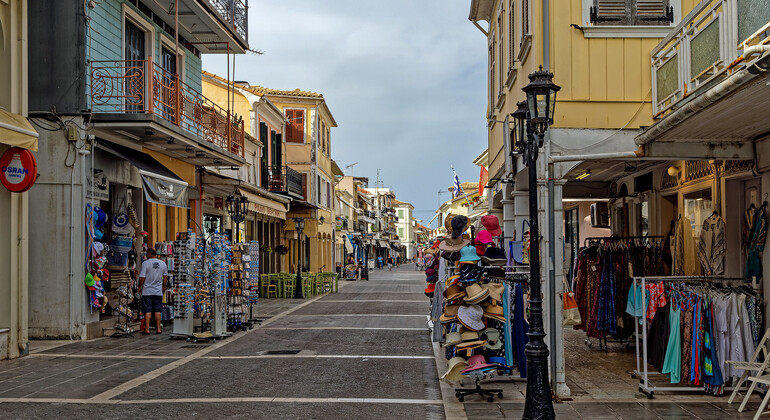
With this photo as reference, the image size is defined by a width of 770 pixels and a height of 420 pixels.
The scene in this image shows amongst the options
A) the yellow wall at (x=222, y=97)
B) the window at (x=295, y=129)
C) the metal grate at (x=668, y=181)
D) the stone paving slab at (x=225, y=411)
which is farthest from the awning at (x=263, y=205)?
the stone paving slab at (x=225, y=411)

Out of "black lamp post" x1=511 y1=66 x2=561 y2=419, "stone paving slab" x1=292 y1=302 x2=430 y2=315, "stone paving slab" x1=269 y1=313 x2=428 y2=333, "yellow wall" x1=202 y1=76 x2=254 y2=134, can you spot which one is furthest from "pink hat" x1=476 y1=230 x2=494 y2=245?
"yellow wall" x1=202 y1=76 x2=254 y2=134

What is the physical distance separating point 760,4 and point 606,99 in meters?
2.73

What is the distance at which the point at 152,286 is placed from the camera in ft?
43.6

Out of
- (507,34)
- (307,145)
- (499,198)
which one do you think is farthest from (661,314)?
(307,145)

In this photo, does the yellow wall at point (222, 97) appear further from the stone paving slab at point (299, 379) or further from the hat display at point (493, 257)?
the hat display at point (493, 257)

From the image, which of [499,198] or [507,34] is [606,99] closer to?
[507,34]

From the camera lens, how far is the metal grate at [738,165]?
8.29m

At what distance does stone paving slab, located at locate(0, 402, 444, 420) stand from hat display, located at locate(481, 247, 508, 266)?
2.17 metres

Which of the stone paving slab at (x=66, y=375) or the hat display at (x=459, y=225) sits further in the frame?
the hat display at (x=459, y=225)

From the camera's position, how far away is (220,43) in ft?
60.4

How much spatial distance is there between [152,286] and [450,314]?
7.59 meters

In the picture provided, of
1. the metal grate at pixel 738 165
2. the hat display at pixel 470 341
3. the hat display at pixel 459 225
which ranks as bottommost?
the hat display at pixel 470 341

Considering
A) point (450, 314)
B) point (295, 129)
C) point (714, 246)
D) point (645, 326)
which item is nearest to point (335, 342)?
point (450, 314)

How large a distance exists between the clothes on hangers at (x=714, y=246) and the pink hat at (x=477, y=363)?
3319 millimetres
